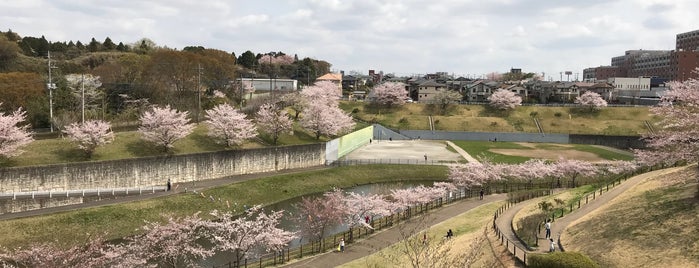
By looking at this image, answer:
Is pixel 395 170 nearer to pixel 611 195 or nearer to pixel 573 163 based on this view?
pixel 573 163

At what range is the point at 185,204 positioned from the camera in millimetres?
36000

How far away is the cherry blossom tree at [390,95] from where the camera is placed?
308ft

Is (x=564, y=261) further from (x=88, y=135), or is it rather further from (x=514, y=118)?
(x=514, y=118)

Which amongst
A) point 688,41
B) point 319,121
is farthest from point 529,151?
point 688,41

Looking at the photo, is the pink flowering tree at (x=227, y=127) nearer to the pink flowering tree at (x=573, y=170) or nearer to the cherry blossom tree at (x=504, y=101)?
the pink flowering tree at (x=573, y=170)

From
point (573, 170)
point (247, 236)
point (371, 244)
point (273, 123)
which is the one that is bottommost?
point (371, 244)

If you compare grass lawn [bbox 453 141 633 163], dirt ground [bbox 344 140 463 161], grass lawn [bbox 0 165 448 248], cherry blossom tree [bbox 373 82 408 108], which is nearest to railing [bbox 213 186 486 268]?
grass lawn [bbox 0 165 448 248]

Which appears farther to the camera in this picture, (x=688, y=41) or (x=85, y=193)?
(x=688, y=41)

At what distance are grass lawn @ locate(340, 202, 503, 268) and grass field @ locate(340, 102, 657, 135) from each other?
4560 centimetres

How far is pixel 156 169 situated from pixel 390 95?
6037 cm

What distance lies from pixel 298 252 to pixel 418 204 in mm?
→ 14529

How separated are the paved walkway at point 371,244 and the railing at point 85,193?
18.1 metres

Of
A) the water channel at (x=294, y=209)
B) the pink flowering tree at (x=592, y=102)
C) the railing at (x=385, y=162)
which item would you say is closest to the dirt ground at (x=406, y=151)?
the railing at (x=385, y=162)

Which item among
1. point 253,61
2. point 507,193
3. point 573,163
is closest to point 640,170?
point 573,163
